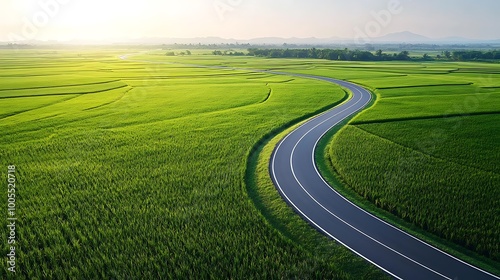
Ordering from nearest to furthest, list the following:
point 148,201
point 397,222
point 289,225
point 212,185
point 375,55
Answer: point 289,225 → point 397,222 → point 148,201 → point 212,185 → point 375,55

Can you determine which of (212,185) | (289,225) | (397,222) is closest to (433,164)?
(397,222)

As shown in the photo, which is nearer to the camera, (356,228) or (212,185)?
(356,228)

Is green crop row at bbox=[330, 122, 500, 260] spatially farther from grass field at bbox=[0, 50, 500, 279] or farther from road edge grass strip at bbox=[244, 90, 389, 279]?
road edge grass strip at bbox=[244, 90, 389, 279]

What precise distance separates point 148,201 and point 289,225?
8.98m

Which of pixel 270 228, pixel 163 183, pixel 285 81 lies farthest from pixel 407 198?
pixel 285 81

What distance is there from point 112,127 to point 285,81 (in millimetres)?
53133

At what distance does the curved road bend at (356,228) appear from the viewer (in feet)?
49.4

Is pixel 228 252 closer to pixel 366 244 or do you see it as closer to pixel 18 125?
pixel 366 244

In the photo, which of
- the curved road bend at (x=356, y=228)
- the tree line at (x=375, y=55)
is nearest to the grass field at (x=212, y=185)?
the curved road bend at (x=356, y=228)

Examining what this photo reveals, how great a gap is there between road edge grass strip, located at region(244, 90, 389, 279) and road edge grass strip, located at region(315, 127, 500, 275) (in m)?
4.18

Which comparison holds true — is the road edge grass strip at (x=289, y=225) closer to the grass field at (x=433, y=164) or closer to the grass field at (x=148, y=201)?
the grass field at (x=148, y=201)

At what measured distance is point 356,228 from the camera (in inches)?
715

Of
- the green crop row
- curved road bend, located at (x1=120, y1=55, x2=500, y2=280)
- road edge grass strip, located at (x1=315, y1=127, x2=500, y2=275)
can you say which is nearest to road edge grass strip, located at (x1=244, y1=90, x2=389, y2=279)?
curved road bend, located at (x1=120, y1=55, x2=500, y2=280)

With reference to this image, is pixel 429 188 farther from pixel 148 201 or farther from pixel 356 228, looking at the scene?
pixel 148 201
